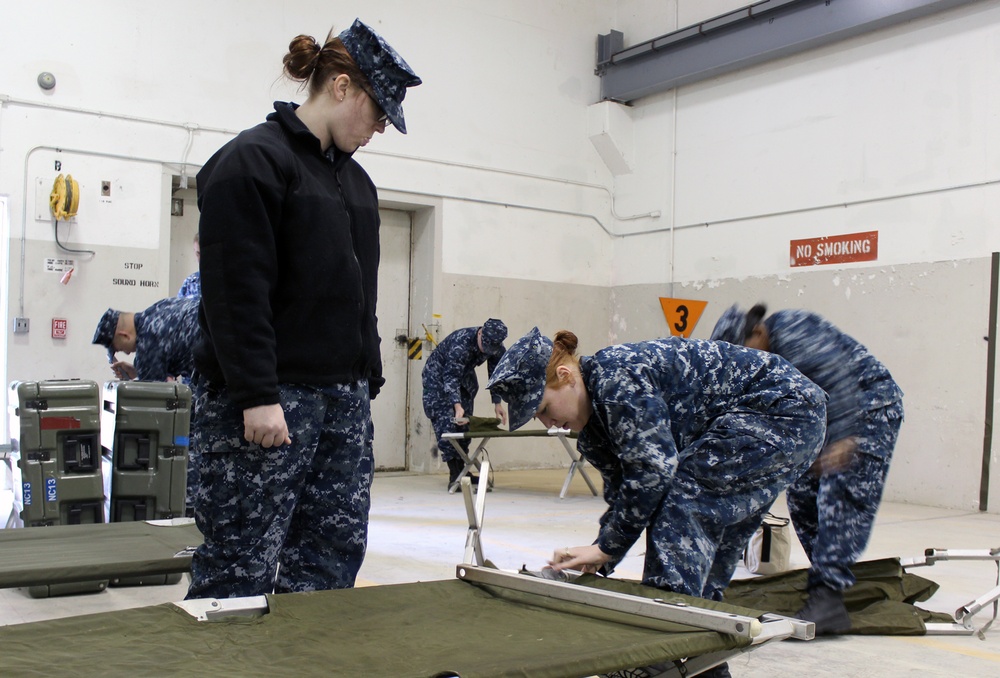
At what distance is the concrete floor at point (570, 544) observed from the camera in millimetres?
2994

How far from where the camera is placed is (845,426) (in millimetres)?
3271

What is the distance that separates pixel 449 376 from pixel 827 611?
14.5 feet

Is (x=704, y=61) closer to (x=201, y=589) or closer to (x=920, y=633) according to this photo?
(x=920, y=633)

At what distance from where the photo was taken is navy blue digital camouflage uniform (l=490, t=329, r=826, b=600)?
2158 mm

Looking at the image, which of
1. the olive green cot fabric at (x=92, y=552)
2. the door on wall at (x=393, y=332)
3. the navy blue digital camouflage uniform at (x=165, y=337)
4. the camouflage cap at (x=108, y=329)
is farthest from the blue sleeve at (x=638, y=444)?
the door on wall at (x=393, y=332)

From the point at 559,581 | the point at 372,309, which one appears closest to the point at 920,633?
the point at 559,581

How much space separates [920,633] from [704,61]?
6.68 m

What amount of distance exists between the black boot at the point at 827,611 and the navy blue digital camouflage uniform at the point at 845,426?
0.04 metres

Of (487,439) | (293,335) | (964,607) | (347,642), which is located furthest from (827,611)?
(487,439)

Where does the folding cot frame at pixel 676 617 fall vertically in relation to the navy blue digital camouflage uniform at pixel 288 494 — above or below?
below

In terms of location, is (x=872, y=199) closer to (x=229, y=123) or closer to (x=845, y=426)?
(x=845, y=426)

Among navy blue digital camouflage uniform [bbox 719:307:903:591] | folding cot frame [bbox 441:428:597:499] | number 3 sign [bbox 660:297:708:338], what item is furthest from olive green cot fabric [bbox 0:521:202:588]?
Answer: number 3 sign [bbox 660:297:708:338]

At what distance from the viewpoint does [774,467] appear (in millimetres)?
2279

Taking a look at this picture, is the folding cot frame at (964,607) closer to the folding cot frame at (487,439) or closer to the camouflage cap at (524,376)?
the camouflage cap at (524,376)
